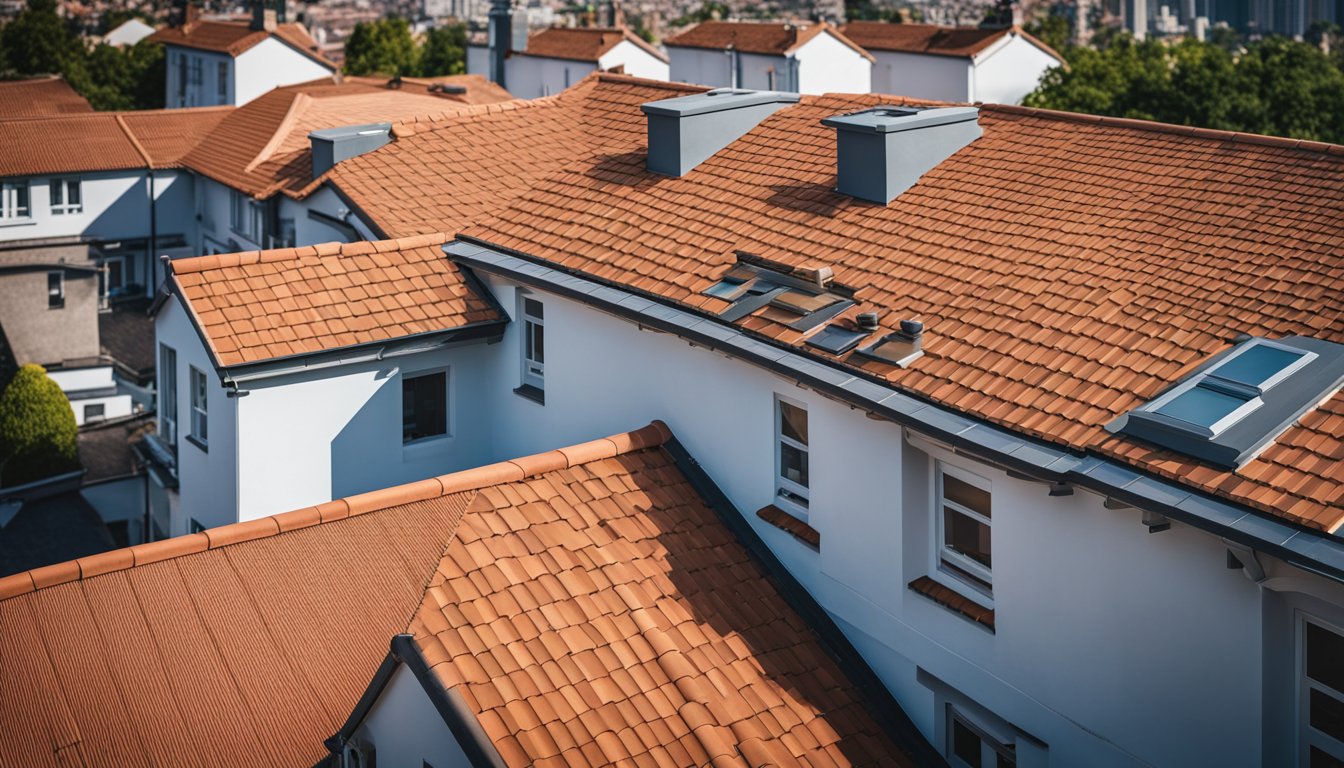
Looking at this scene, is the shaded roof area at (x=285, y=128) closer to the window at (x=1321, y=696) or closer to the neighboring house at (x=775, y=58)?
the neighboring house at (x=775, y=58)

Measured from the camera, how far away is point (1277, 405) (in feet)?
32.3

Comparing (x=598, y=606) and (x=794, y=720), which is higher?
(x=598, y=606)

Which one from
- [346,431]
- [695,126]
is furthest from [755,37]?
[346,431]

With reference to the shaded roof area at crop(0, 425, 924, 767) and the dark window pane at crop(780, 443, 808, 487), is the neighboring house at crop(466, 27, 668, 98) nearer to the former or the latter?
the dark window pane at crop(780, 443, 808, 487)

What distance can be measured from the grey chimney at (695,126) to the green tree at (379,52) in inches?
3132

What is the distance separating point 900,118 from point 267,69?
65.8 metres

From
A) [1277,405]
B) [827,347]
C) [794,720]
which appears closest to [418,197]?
[827,347]

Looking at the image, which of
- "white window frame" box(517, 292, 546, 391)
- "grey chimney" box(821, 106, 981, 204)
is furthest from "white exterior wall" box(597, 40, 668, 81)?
"grey chimney" box(821, 106, 981, 204)

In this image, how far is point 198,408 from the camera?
1877 centimetres

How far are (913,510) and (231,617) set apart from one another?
7.05 meters

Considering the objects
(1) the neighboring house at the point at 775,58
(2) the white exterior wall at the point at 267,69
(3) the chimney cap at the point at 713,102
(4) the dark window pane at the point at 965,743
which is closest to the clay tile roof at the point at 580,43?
(1) the neighboring house at the point at 775,58

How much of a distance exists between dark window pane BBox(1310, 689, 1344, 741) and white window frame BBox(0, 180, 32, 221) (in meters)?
51.6

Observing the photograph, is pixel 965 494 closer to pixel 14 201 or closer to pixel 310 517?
pixel 310 517

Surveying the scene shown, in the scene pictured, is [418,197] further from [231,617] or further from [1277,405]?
[1277,405]
